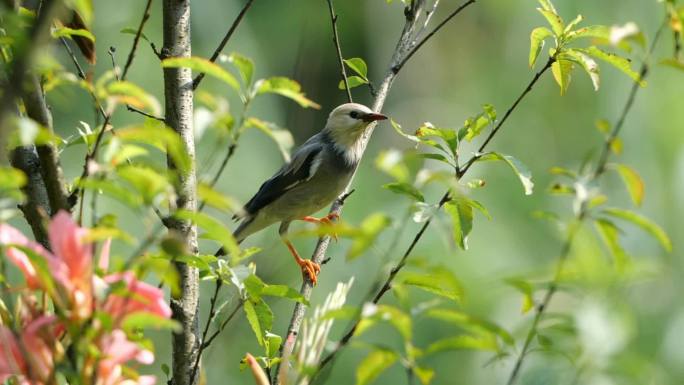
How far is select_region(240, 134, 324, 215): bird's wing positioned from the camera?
A: 3389 mm

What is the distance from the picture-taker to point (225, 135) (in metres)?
1.02

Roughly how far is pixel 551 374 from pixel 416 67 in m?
9.26

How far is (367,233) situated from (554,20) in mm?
806

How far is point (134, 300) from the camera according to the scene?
907 mm

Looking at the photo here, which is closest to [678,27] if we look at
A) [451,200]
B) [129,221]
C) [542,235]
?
[451,200]

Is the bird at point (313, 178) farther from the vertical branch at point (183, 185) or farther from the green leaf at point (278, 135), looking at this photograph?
the green leaf at point (278, 135)

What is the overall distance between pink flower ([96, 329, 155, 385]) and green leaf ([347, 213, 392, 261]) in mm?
250

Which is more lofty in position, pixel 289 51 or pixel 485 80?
pixel 485 80

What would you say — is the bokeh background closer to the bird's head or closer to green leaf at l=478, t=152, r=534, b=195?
the bird's head

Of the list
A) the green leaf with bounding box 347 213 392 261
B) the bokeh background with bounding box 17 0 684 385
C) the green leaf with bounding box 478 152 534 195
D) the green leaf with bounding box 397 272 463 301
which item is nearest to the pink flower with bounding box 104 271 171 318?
the green leaf with bounding box 347 213 392 261

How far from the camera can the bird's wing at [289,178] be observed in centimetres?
339

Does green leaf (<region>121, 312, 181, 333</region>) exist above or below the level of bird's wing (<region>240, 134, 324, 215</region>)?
below

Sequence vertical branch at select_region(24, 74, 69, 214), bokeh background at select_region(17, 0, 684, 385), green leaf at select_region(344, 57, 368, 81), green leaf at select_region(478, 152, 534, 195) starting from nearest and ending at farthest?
vertical branch at select_region(24, 74, 69, 214) → green leaf at select_region(478, 152, 534, 195) → green leaf at select_region(344, 57, 368, 81) → bokeh background at select_region(17, 0, 684, 385)

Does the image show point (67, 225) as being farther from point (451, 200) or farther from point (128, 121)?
point (128, 121)
